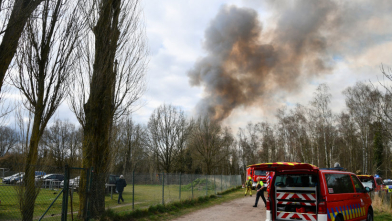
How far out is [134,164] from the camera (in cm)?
4991

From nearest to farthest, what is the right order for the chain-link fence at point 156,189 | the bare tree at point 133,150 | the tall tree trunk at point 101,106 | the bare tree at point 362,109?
the tall tree trunk at point 101,106, the chain-link fence at point 156,189, the bare tree at point 362,109, the bare tree at point 133,150

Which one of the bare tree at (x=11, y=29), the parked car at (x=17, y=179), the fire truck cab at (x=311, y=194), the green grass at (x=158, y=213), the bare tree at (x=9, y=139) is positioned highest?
the bare tree at (x=11, y=29)

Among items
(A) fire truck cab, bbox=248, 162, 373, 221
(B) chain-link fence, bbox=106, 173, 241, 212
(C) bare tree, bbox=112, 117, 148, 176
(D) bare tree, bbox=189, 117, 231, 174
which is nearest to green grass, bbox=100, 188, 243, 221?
(B) chain-link fence, bbox=106, 173, 241, 212

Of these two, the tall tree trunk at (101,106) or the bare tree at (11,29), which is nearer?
the bare tree at (11,29)

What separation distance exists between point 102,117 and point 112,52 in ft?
8.22

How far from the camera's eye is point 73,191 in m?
10.0

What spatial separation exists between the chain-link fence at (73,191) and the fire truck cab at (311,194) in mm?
5543

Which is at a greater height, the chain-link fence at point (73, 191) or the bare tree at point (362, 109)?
the bare tree at point (362, 109)

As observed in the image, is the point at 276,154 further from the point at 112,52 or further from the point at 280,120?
the point at 112,52

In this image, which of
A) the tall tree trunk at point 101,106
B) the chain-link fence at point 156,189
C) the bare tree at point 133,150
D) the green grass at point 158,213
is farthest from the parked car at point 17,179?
the bare tree at point 133,150

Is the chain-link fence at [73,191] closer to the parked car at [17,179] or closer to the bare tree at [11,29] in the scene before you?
the parked car at [17,179]

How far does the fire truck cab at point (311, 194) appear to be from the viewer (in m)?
6.20

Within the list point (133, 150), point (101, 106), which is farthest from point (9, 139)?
point (133, 150)

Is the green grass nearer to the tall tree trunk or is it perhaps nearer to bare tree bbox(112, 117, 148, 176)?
the tall tree trunk
